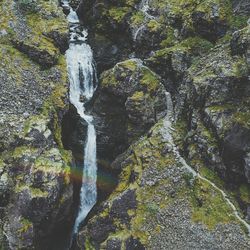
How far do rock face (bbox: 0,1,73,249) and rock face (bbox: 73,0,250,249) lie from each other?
168 inches

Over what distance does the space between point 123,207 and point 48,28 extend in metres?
23.2

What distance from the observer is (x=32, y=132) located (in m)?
34.4

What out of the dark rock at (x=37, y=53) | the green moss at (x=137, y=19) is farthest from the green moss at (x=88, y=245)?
the green moss at (x=137, y=19)

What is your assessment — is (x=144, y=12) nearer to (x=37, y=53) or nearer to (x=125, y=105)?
(x=125, y=105)

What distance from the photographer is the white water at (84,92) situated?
128 feet

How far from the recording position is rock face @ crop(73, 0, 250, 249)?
101 feet

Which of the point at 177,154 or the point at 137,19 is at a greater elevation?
the point at 137,19

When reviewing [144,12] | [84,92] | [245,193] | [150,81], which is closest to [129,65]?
[150,81]

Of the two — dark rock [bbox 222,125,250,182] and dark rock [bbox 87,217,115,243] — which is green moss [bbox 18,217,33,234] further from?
dark rock [bbox 222,125,250,182]

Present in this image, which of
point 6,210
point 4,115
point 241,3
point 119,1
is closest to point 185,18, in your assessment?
point 241,3

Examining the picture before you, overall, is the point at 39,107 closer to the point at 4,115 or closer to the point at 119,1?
the point at 4,115

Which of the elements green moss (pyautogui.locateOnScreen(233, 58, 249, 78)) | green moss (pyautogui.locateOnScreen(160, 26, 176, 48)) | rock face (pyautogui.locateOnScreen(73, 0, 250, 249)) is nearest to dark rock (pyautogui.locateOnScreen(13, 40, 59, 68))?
rock face (pyautogui.locateOnScreen(73, 0, 250, 249))

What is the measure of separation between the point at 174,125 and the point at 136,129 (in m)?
4.20

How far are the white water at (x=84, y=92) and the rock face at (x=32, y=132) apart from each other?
2.08 metres
